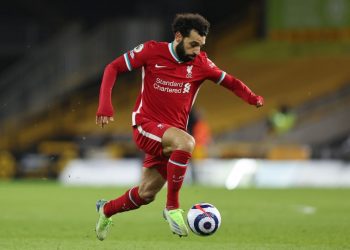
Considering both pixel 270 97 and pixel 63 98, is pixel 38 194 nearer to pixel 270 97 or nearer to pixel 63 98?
pixel 63 98

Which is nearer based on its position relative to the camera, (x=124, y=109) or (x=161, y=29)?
(x=161, y=29)

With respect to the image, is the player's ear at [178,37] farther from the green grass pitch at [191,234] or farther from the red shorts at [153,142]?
the green grass pitch at [191,234]

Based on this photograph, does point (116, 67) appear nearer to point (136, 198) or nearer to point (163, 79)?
point (163, 79)

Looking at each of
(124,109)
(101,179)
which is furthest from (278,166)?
(124,109)

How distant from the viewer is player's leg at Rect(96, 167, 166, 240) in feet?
26.2

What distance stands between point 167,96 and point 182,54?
365 millimetres

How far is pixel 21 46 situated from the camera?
98.8 feet

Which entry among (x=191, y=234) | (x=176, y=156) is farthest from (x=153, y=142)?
(x=191, y=234)

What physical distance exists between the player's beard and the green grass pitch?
1.55 m

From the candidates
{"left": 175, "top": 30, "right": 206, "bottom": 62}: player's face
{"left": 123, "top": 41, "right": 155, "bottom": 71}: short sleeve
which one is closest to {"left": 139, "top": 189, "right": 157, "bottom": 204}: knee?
{"left": 123, "top": 41, "right": 155, "bottom": 71}: short sleeve

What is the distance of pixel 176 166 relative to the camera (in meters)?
7.52

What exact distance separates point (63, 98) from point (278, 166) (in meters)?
10.7

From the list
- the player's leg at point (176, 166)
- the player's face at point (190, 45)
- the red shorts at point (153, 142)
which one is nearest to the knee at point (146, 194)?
the red shorts at point (153, 142)

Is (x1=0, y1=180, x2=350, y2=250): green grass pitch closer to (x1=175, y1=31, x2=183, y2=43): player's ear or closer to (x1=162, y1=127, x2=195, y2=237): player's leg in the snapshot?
(x1=162, y1=127, x2=195, y2=237): player's leg
